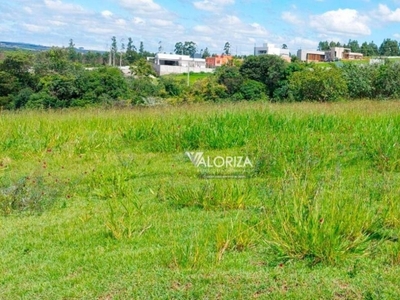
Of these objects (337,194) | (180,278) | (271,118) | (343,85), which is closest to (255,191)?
(337,194)

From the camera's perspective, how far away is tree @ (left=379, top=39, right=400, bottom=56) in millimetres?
97350

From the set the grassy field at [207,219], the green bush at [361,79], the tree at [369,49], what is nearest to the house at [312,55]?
the tree at [369,49]

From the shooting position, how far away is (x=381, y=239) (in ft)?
10.6

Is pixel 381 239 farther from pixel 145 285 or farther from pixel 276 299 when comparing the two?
pixel 145 285

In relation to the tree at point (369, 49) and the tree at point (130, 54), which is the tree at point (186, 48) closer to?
the tree at point (130, 54)

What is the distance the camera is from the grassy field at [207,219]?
274cm

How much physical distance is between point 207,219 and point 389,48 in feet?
360

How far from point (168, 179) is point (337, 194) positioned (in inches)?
96.5

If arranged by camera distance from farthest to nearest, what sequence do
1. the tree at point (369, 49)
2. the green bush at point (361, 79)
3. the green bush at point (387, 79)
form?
the tree at point (369, 49)
the green bush at point (361, 79)
the green bush at point (387, 79)

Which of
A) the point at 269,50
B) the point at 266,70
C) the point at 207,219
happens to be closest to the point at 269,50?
the point at 269,50

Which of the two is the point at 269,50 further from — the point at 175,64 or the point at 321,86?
the point at 321,86

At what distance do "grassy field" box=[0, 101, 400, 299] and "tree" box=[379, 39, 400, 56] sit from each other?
10161cm

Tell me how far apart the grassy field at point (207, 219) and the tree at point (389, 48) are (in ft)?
333

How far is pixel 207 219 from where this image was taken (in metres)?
3.91
